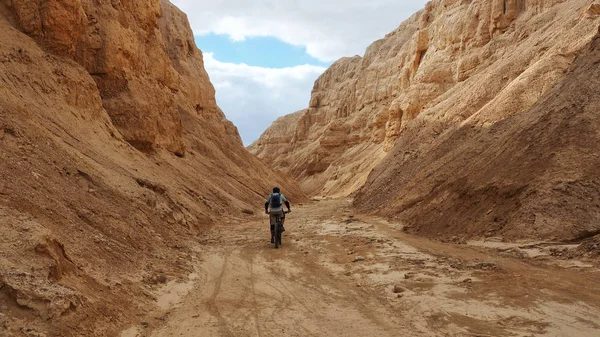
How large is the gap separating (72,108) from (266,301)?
12103mm

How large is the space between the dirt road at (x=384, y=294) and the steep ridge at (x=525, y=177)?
111 centimetres

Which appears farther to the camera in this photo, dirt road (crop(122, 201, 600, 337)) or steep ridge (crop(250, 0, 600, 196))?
steep ridge (crop(250, 0, 600, 196))

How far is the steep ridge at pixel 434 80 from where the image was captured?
17.8 metres

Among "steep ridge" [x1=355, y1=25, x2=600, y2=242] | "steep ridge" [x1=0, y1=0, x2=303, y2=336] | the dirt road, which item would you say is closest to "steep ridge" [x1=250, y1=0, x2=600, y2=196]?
"steep ridge" [x1=355, y1=25, x2=600, y2=242]

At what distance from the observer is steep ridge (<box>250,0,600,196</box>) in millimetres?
17797

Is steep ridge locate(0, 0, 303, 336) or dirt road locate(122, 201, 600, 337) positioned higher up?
steep ridge locate(0, 0, 303, 336)

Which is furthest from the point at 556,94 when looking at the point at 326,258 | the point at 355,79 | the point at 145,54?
the point at 355,79

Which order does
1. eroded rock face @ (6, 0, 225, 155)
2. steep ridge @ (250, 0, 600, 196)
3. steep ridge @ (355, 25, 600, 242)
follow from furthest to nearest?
steep ridge @ (250, 0, 600, 196)
eroded rock face @ (6, 0, 225, 155)
steep ridge @ (355, 25, 600, 242)

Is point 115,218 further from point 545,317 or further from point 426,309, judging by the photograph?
point 545,317

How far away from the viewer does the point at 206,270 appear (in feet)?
24.6

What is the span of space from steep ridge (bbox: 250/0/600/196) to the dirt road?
9.83m

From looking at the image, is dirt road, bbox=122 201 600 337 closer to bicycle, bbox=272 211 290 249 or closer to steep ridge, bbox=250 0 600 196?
bicycle, bbox=272 211 290 249

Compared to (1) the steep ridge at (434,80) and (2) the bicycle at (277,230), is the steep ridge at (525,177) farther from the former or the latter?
(2) the bicycle at (277,230)

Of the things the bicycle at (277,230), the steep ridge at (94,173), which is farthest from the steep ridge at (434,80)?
the steep ridge at (94,173)
